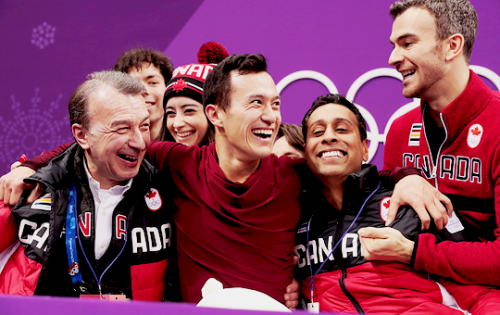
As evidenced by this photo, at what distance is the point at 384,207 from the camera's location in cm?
176

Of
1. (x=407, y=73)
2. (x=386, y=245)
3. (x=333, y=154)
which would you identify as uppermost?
(x=407, y=73)

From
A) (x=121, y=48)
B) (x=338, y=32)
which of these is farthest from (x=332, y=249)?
(x=121, y=48)

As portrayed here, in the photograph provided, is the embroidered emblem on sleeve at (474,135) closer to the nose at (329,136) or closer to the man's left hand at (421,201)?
the man's left hand at (421,201)

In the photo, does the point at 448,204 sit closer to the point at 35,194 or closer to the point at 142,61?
the point at 35,194

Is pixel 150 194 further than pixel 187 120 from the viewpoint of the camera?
No

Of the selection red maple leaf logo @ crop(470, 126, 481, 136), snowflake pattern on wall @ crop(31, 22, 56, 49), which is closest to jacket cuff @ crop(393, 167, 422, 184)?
red maple leaf logo @ crop(470, 126, 481, 136)

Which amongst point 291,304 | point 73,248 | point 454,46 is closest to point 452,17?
point 454,46

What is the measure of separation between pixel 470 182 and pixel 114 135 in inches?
58.2

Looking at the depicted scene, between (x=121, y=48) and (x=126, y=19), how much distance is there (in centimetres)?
27

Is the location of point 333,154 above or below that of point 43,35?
below

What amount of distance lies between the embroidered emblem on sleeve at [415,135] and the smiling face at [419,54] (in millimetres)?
172

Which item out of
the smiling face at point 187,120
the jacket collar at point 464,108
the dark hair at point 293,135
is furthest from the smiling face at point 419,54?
the smiling face at point 187,120

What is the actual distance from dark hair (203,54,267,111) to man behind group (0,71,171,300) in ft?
1.05

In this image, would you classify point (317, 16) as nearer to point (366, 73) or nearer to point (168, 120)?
point (366, 73)
